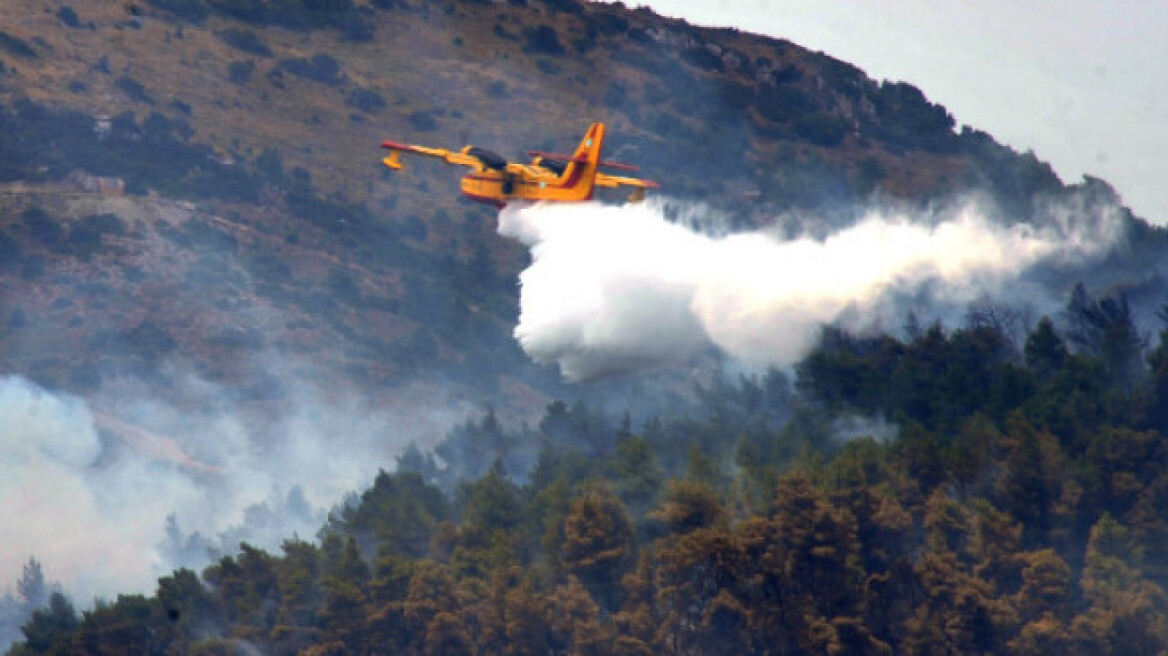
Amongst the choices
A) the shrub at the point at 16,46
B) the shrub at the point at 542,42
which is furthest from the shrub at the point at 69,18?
the shrub at the point at 542,42

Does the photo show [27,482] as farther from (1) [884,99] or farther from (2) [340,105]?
(1) [884,99]

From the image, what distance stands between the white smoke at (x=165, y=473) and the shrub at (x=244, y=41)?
3856 centimetres

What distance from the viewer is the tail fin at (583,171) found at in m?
74.5

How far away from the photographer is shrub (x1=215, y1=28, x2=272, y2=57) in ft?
491

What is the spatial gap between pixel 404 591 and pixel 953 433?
92.5 ft

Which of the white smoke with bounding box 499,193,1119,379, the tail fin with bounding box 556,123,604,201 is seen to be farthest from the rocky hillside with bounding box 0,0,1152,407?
the tail fin with bounding box 556,123,604,201

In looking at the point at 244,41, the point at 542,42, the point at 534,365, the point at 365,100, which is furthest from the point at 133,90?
the point at 534,365

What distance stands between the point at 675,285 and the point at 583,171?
721 centimetres

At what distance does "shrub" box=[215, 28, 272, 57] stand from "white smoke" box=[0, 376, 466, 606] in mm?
38561

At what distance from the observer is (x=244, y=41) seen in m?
150

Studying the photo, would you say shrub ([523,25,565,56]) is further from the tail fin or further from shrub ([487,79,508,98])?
the tail fin

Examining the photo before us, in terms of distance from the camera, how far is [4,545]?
92125 mm

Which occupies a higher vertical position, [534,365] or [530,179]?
[530,179]

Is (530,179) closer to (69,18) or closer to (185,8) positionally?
(69,18)
